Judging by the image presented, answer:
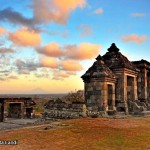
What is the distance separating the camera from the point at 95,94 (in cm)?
2480

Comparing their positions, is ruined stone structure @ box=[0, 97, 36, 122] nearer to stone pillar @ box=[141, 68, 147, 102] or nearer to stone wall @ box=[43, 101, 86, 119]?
stone wall @ box=[43, 101, 86, 119]

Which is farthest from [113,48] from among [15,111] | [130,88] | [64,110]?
[15,111]

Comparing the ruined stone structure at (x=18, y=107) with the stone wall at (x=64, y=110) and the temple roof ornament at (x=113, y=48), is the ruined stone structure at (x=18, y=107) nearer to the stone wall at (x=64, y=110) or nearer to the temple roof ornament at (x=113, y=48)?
the stone wall at (x=64, y=110)

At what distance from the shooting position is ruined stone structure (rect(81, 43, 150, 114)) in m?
24.7

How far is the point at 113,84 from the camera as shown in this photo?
85.4 feet

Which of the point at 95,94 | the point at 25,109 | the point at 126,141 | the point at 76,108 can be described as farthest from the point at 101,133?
the point at 25,109

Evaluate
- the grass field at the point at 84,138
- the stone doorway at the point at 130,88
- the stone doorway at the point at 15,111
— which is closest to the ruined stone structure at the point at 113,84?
the stone doorway at the point at 130,88

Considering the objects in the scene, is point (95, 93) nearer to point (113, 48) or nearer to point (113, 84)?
point (113, 84)

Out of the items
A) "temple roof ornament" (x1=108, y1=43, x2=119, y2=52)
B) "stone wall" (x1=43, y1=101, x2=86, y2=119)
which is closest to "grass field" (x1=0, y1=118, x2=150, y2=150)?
"stone wall" (x1=43, y1=101, x2=86, y2=119)

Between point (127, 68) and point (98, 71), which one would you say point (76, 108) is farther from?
point (127, 68)

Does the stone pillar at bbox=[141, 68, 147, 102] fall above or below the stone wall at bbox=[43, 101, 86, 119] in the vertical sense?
above

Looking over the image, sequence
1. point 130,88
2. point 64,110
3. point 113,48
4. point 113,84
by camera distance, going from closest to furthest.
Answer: point 64,110 < point 113,84 < point 113,48 < point 130,88

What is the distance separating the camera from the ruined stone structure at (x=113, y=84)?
2467 centimetres

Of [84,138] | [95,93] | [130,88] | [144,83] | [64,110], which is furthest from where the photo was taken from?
[144,83]
